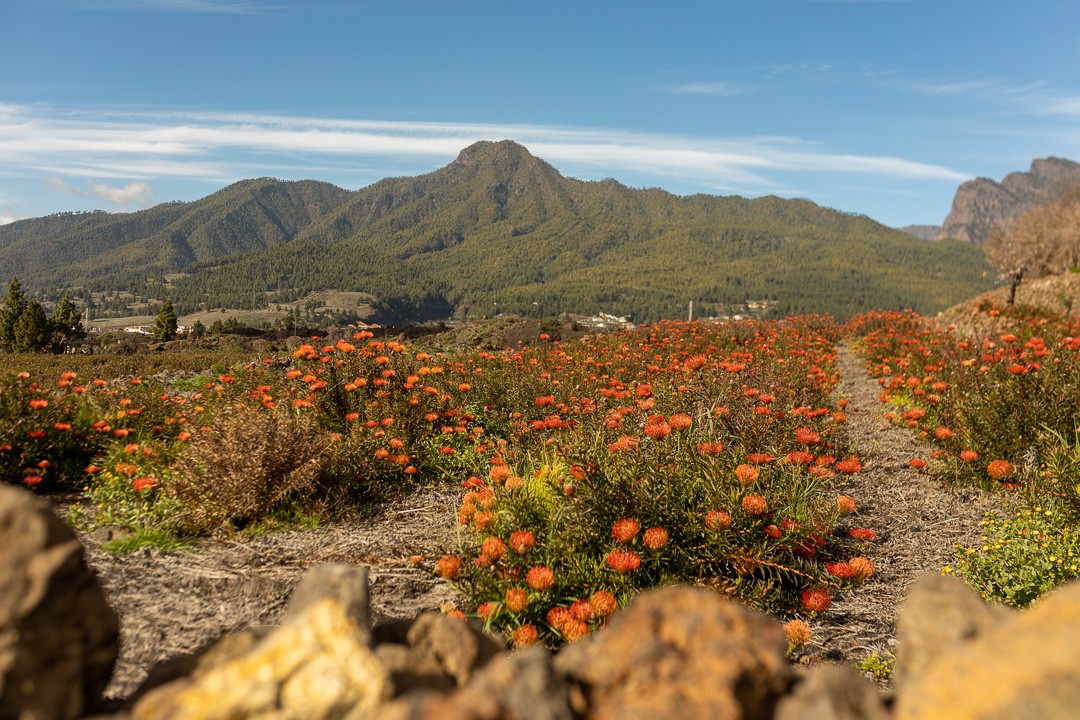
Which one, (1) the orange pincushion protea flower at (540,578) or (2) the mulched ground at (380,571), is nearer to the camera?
(1) the orange pincushion protea flower at (540,578)

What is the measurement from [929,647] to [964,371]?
614 centimetres

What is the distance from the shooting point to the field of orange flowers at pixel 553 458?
2.95m

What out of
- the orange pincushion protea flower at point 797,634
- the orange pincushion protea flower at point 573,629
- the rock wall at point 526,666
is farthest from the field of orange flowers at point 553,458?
the rock wall at point 526,666

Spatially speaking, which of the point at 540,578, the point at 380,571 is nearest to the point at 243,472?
the point at 380,571

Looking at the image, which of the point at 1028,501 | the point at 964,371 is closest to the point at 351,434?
the point at 1028,501

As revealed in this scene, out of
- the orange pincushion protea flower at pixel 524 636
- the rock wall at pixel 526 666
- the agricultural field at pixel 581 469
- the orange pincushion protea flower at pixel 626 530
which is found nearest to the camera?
the rock wall at pixel 526 666

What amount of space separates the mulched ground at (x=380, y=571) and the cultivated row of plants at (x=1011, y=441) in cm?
33

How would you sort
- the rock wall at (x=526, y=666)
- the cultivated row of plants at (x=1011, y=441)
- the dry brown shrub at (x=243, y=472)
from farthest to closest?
1. the dry brown shrub at (x=243, y=472)
2. the cultivated row of plants at (x=1011, y=441)
3. the rock wall at (x=526, y=666)

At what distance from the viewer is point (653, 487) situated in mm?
3203

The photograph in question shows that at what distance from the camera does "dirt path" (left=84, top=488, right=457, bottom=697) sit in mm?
2596

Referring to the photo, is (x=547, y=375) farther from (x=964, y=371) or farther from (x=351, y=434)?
(x=964, y=371)

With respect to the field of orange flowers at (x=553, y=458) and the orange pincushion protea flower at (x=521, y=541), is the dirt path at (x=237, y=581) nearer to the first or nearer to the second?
the field of orange flowers at (x=553, y=458)

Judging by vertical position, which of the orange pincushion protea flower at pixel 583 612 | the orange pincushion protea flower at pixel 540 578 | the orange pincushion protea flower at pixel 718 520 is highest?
the orange pincushion protea flower at pixel 718 520

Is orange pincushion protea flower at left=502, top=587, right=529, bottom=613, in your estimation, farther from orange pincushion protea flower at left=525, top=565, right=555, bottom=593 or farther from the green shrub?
the green shrub
